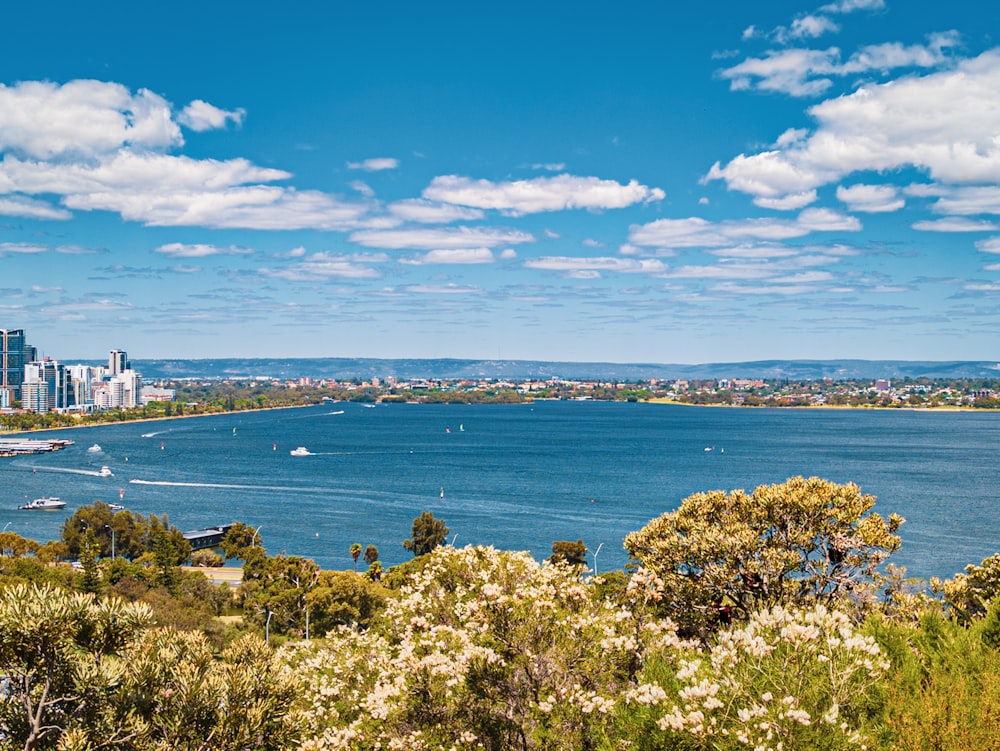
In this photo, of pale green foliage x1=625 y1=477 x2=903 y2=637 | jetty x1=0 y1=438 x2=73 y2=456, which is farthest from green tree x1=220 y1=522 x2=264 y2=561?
jetty x1=0 y1=438 x2=73 y2=456

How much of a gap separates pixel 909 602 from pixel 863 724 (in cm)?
753

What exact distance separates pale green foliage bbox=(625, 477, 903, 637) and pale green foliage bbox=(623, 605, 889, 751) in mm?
5101

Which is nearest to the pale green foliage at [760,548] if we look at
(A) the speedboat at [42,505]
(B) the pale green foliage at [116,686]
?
(B) the pale green foliage at [116,686]

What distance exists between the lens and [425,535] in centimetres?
5472

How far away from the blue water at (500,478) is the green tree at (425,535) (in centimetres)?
102

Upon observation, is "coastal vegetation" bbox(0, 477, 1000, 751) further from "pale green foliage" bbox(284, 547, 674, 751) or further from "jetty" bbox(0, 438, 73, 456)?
"jetty" bbox(0, 438, 73, 456)

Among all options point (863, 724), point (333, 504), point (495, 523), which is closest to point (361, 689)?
point (863, 724)

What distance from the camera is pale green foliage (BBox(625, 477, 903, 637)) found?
41.0 ft

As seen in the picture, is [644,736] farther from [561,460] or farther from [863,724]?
[561,460]

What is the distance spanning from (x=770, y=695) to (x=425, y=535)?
4944 centimetres

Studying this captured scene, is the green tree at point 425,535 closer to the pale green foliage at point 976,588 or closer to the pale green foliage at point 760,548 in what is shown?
the pale green foliage at point 976,588

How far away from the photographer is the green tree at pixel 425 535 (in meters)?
54.3

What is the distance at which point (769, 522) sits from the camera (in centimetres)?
1373

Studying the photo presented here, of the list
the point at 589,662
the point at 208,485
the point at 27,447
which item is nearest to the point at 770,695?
the point at 589,662
